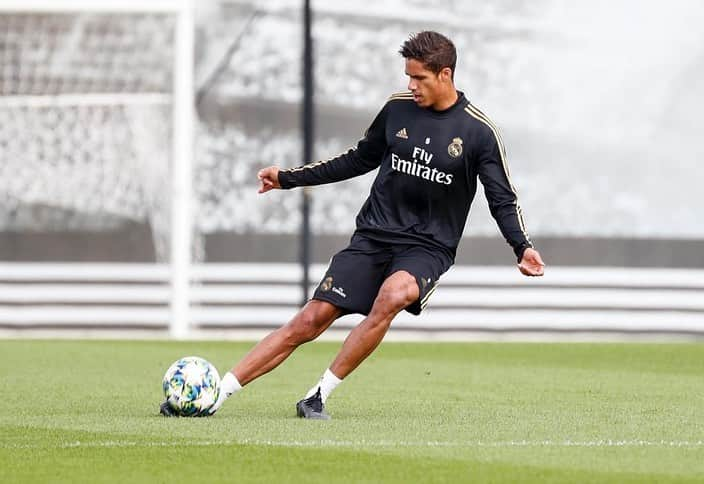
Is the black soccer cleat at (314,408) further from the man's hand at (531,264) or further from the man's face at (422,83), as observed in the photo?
the man's face at (422,83)

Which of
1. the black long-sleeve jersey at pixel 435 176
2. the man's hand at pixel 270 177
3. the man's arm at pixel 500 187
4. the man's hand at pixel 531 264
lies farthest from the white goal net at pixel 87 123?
the man's hand at pixel 531 264

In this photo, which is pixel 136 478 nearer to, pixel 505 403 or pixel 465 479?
pixel 465 479

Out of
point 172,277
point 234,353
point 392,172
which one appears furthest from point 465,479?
point 172,277

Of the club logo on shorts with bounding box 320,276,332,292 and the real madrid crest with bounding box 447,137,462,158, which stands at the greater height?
the real madrid crest with bounding box 447,137,462,158

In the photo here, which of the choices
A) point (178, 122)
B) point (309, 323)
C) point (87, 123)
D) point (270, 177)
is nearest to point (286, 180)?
point (270, 177)

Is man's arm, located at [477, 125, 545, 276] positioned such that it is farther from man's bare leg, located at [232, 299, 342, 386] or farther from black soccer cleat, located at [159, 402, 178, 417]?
black soccer cleat, located at [159, 402, 178, 417]

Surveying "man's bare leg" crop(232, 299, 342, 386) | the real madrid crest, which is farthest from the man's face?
"man's bare leg" crop(232, 299, 342, 386)

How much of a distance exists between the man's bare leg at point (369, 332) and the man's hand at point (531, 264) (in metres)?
0.56

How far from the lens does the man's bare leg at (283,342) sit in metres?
8.81

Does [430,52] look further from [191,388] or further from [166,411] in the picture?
[166,411]

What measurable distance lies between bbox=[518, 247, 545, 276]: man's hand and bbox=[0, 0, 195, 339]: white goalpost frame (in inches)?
431

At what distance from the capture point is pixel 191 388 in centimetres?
853

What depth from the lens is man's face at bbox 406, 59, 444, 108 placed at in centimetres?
865

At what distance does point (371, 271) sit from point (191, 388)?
45.2 inches
